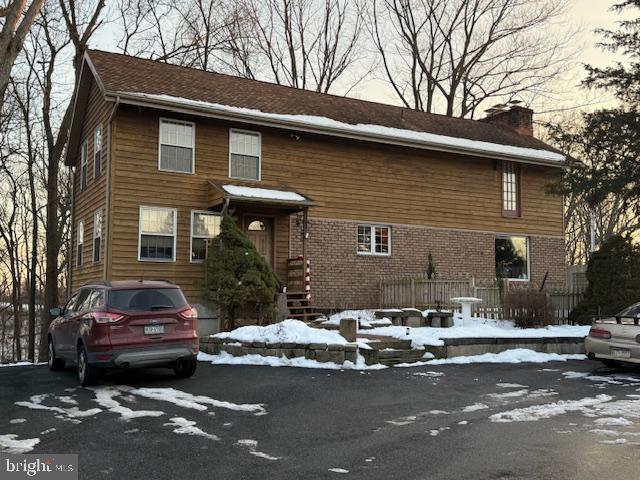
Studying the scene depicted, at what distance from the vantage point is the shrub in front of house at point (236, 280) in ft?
51.8

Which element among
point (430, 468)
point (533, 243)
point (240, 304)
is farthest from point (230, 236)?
point (533, 243)

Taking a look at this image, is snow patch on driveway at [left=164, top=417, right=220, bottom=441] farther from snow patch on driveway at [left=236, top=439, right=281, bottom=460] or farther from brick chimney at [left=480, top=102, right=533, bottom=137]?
brick chimney at [left=480, top=102, right=533, bottom=137]

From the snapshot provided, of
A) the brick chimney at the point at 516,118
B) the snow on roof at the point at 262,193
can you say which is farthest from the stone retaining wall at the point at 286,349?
the brick chimney at the point at 516,118

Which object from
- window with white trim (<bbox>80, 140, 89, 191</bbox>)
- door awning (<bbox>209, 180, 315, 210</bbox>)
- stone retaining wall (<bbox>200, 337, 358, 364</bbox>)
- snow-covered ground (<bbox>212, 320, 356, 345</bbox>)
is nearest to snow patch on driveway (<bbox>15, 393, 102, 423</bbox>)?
stone retaining wall (<bbox>200, 337, 358, 364</bbox>)

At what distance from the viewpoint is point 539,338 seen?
1454 centimetres

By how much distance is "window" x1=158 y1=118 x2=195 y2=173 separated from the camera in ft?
58.7

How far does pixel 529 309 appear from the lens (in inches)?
663

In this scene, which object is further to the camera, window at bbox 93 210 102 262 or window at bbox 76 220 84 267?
Answer: window at bbox 76 220 84 267

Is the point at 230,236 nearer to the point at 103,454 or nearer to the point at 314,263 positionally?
the point at 314,263

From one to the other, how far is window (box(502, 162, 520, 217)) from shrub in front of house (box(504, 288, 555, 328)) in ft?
24.1

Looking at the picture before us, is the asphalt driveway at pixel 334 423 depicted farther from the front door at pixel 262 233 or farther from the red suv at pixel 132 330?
the front door at pixel 262 233

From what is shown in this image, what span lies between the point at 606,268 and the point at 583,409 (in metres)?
10.1

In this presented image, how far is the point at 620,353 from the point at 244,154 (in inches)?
466

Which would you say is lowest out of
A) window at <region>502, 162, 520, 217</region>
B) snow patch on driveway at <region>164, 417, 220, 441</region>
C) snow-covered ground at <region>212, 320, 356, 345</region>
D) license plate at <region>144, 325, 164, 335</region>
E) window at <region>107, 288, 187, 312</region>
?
snow patch on driveway at <region>164, 417, 220, 441</region>
